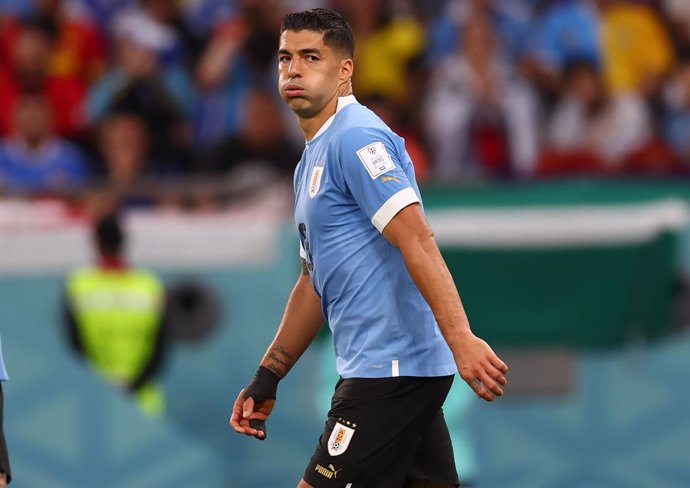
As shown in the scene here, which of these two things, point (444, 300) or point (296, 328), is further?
point (296, 328)

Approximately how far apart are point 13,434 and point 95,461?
56cm

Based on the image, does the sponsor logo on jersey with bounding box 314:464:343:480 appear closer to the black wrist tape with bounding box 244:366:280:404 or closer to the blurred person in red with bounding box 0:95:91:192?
the black wrist tape with bounding box 244:366:280:404

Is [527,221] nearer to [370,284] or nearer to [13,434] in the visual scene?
[13,434]

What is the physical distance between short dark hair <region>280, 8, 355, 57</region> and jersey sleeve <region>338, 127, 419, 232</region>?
352 mm

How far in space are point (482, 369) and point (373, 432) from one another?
0.55 m

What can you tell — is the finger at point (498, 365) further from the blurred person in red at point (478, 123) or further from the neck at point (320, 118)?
the blurred person in red at point (478, 123)

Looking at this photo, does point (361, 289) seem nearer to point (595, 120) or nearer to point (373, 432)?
point (373, 432)

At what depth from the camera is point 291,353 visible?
17.2ft

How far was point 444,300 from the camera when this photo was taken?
4.46m

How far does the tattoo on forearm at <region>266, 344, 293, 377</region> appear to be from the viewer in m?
5.21

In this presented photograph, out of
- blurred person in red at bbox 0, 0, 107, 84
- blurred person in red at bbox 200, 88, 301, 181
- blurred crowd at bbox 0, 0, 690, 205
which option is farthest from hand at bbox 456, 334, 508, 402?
blurred person in red at bbox 0, 0, 107, 84

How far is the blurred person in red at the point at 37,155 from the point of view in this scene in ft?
35.7

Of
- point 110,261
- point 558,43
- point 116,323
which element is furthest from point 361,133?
point 558,43

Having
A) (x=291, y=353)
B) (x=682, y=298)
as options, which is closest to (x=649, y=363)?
(x=682, y=298)
